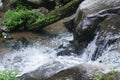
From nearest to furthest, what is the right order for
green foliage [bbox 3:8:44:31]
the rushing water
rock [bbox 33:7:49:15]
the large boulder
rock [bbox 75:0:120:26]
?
the rushing water → the large boulder → rock [bbox 75:0:120:26] → green foliage [bbox 3:8:44:31] → rock [bbox 33:7:49:15]

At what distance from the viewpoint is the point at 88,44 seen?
9.82 meters

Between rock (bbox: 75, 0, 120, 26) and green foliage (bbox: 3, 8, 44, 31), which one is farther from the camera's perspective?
green foliage (bbox: 3, 8, 44, 31)

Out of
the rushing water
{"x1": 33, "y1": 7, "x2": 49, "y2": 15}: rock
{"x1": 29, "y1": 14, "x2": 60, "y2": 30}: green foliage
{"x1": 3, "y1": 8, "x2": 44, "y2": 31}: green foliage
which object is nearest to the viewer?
the rushing water

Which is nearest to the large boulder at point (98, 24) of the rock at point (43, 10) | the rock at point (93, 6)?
the rock at point (93, 6)

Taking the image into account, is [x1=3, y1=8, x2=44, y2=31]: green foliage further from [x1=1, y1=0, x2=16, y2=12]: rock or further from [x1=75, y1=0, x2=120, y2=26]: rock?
[x1=75, y1=0, x2=120, y2=26]: rock

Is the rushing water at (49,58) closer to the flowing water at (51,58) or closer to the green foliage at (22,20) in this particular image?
the flowing water at (51,58)

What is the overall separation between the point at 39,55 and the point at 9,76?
4421 millimetres

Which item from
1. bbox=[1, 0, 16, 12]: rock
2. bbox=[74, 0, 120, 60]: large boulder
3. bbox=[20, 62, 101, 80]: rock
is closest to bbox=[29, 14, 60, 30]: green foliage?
bbox=[74, 0, 120, 60]: large boulder

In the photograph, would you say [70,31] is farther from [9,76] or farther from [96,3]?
[9,76]

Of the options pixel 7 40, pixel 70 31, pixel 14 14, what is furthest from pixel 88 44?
pixel 14 14

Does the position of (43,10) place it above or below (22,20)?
above

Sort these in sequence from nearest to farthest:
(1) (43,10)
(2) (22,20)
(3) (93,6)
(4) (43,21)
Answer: (3) (93,6) → (4) (43,21) → (2) (22,20) → (1) (43,10)

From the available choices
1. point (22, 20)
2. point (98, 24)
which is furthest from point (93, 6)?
point (22, 20)

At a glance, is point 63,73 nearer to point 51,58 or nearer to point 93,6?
point 51,58
